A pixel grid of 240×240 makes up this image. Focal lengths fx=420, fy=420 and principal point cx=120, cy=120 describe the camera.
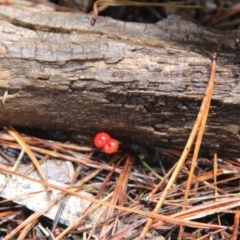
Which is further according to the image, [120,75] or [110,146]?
[110,146]

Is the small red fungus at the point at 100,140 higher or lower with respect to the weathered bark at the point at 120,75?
lower

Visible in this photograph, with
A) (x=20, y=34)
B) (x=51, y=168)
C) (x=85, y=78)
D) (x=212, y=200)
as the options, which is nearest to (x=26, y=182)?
(x=51, y=168)

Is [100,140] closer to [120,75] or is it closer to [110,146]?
[110,146]

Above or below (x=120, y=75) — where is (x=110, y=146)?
below

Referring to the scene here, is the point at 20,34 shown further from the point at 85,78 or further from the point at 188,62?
the point at 188,62

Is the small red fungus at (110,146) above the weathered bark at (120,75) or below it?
below

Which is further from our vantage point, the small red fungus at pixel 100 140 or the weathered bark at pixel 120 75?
the small red fungus at pixel 100 140

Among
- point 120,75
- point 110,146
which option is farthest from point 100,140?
point 120,75

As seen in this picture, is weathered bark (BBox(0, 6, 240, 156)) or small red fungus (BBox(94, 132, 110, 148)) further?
small red fungus (BBox(94, 132, 110, 148))

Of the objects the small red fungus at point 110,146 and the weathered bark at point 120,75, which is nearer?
the weathered bark at point 120,75
